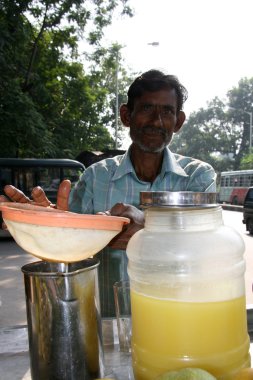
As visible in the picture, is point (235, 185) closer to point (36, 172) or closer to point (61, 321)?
point (36, 172)

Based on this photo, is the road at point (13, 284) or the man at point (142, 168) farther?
the road at point (13, 284)

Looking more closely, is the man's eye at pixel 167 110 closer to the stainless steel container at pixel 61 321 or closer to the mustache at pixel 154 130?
the mustache at pixel 154 130

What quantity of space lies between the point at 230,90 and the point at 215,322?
149ft

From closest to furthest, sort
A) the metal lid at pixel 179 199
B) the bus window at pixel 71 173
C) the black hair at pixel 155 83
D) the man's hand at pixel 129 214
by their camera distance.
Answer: the metal lid at pixel 179 199 → the man's hand at pixel 129 214 → the black hair at pixel 155 83 → the bus window at pixel 71 173

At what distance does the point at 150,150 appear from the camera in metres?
1.95

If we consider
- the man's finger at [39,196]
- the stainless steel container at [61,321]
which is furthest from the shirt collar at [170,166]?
the stainless steel container at [61,321]

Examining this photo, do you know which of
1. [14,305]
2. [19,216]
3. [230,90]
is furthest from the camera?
[230,90]

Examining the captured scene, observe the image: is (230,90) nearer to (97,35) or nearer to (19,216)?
(97,35)

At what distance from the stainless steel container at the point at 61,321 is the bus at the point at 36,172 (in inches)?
375

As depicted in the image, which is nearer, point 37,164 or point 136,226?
point 136,226

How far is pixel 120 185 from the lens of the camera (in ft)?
6.75

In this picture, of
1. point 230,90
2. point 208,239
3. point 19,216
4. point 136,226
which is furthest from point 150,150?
point 230,90

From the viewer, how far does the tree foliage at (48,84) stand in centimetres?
877

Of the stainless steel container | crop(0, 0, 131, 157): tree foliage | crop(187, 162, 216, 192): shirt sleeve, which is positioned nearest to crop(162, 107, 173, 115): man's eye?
crop(187, 162, 216, 192): shirt sleeve
